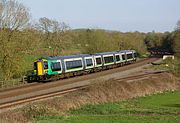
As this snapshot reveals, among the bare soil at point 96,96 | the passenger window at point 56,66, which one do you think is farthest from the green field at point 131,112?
the passenger window at point 56,66

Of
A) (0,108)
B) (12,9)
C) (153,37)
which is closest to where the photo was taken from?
(0,108)

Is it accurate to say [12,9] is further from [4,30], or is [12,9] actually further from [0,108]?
[0,108]

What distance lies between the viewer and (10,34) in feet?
143

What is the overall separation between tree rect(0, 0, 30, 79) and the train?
271 cm

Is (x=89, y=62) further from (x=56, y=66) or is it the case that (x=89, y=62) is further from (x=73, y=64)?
(x=56, y=66)

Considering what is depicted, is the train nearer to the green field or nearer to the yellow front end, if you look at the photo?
the yellow front end

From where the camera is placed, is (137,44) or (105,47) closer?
(105,47)

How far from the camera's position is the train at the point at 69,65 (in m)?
43.1

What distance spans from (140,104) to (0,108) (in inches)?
516

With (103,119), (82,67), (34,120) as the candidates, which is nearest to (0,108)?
(34,120)

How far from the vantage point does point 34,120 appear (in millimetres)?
22219

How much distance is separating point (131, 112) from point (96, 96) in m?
5.60

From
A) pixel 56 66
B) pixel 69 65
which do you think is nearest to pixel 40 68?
pixel 56 66

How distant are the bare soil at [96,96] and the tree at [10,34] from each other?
1296cm
